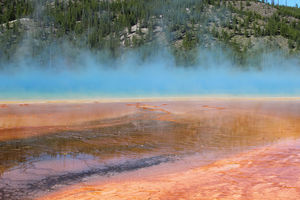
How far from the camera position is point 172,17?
6669cm

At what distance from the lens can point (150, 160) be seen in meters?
5.81

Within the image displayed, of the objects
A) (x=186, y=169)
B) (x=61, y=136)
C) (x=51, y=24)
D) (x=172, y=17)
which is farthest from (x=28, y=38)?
(x=186, y=169)

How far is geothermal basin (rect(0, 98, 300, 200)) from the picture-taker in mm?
4180

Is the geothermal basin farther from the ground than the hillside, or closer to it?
closer to it

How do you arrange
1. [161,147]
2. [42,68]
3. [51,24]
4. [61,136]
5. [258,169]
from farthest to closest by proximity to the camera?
[51,24] → [42,68] → [61,136] → [161,147] → [258,169]

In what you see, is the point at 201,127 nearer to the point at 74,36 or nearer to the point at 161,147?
the point at 161,147

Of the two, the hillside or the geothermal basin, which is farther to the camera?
the hillside

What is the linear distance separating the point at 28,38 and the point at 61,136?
191ft

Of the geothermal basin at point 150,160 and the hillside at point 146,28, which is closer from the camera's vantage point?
the geothermal basin at point 150,160

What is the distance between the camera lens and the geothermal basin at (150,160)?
4.18m

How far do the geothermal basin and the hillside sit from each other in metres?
47.5

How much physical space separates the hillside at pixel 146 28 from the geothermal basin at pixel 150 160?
47.5 metres

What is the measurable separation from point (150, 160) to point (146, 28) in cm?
6073

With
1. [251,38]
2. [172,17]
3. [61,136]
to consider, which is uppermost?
[172,17]
